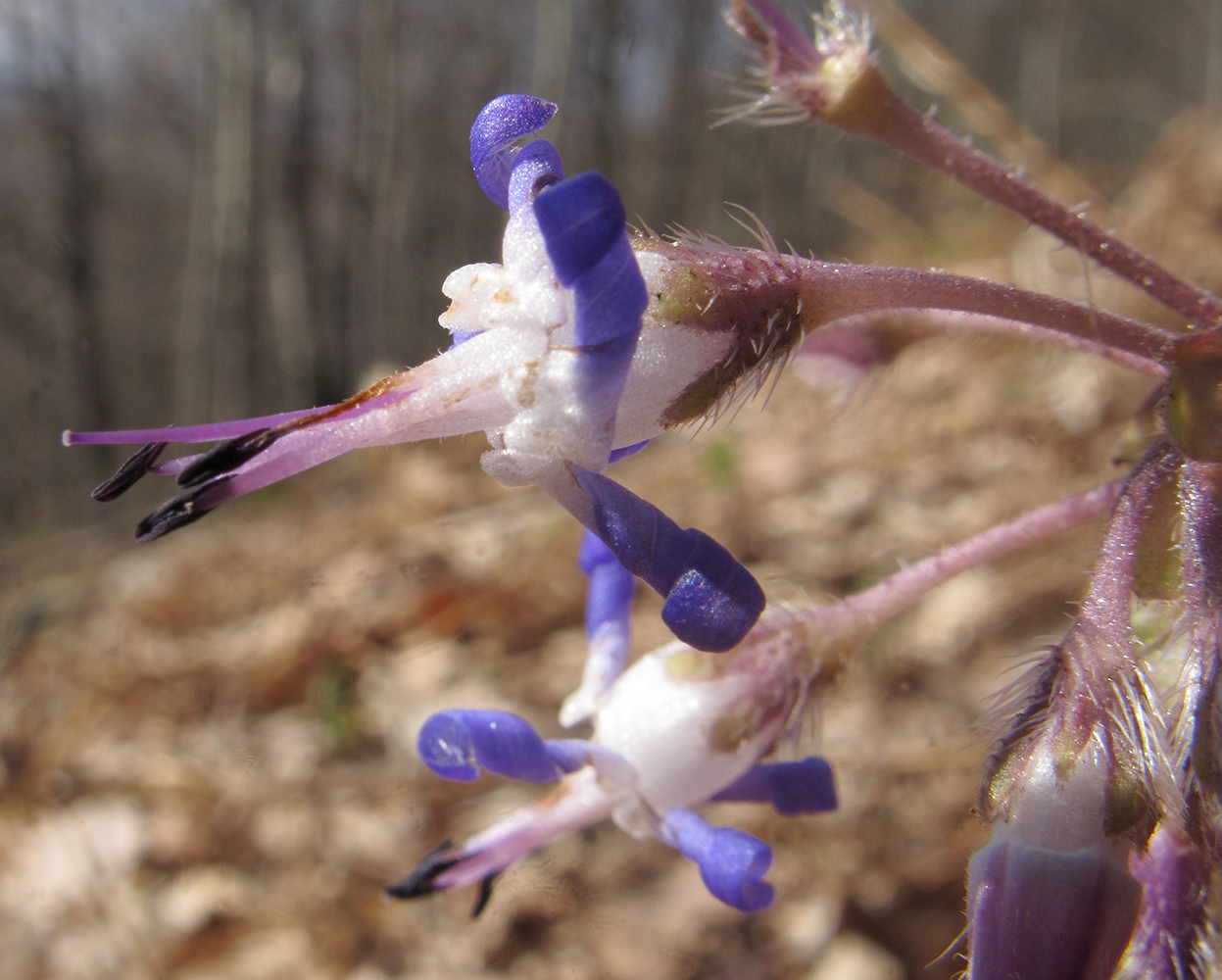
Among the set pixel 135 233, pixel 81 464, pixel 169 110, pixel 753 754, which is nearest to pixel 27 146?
pixel 81 464

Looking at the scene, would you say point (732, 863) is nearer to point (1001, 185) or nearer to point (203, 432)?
point (203, 432)

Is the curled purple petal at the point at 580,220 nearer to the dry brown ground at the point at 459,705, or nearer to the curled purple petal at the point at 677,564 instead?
the curled purple petal at the point at 677,564

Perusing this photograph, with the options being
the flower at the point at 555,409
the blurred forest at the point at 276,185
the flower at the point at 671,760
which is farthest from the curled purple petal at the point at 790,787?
the blurred forest at the point at 276,185

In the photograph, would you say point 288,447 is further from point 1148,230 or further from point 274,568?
point 1148,230

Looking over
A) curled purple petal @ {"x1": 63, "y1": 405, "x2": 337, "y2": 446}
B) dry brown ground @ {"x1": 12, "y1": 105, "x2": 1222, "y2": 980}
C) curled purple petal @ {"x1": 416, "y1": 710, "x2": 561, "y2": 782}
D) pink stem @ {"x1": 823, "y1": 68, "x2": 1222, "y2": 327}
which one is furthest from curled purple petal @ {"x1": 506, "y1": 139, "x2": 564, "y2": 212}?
dry brown ground @ {"x1": 12, "y1": 105, "x2": 1222, "y2": 980}

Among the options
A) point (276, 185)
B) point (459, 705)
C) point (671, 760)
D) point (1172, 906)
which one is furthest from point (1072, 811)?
point (276, 185)

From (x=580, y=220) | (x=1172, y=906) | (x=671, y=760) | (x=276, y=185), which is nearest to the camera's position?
(x=580, y=220)
